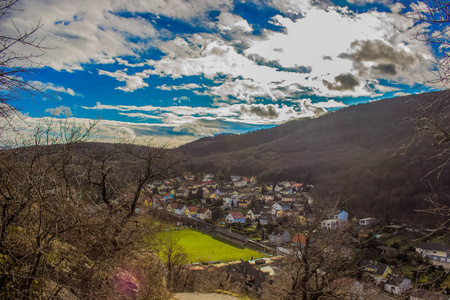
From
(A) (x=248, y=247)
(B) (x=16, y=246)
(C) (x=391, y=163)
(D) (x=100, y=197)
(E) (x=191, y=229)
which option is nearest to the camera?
(B) (x=16, y=246)

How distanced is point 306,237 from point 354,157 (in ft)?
310

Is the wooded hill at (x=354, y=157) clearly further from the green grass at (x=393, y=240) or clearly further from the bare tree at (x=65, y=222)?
the green grass at (x=393, y=240)

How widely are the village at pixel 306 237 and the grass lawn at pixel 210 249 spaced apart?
6.28 feet

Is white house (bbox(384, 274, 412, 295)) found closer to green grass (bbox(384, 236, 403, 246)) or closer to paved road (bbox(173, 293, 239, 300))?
green grass (bbox(384, 236, 403, 246))

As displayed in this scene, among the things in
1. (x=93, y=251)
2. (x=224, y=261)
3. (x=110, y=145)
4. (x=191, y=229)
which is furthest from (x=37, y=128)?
(x=191, y=229)

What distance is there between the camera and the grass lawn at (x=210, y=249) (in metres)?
29.0

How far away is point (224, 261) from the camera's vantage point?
2725 centimetres

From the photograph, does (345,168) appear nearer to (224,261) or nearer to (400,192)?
(400,192)

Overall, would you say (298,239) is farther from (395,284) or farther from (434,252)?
(434,252)

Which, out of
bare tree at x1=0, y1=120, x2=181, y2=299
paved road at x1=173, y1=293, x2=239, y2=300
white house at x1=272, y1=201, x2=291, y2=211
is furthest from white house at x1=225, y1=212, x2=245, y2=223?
bare tree at x1=0, y1=120, x2=181, y2=299

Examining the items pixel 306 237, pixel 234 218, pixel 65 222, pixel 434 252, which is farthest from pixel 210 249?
pixel 65 222

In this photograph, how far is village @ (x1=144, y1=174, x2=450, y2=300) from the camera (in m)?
9.19

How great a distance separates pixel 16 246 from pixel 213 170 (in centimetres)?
10970

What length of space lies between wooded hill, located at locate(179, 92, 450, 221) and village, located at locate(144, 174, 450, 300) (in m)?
2.80
